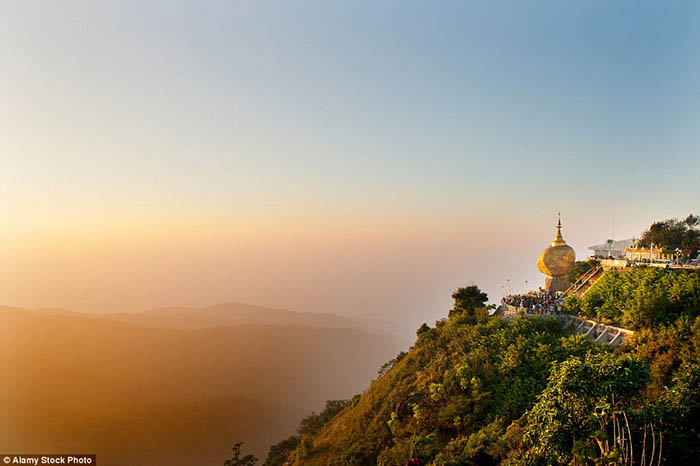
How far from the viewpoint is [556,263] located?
33.1 m

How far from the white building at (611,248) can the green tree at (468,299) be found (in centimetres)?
1417

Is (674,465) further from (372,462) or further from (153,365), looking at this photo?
(153,365)

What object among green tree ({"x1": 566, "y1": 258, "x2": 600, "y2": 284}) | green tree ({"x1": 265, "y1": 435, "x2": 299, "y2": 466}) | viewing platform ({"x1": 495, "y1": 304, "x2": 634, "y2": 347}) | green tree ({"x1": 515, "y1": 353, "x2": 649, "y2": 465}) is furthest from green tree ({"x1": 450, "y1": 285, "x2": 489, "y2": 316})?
green tree ({"x1": 515, "y1": 353, "x2": 649, "y2": 465})

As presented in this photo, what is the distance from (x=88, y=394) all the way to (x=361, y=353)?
94.8 m

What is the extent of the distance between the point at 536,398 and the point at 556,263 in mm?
23073

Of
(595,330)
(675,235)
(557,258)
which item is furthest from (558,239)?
(595,330)

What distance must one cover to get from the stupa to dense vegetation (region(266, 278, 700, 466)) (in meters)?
11.3

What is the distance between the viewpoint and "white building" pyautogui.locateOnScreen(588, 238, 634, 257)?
113 feet

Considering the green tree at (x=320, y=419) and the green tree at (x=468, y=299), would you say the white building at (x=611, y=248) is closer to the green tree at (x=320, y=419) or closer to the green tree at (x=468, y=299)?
the green tree at (x=468, y=299)

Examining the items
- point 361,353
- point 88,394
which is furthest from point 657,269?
point 361,353

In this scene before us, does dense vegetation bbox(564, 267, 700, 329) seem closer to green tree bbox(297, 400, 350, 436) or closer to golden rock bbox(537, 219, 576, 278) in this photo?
golden rock bbox(537, 219, 576, 278)

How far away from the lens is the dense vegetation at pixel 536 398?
789cm

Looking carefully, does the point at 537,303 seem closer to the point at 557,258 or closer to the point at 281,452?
the point at 557,258

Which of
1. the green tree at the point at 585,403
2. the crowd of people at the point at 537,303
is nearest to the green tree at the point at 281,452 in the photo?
the crowd of people at the point at 537,303
